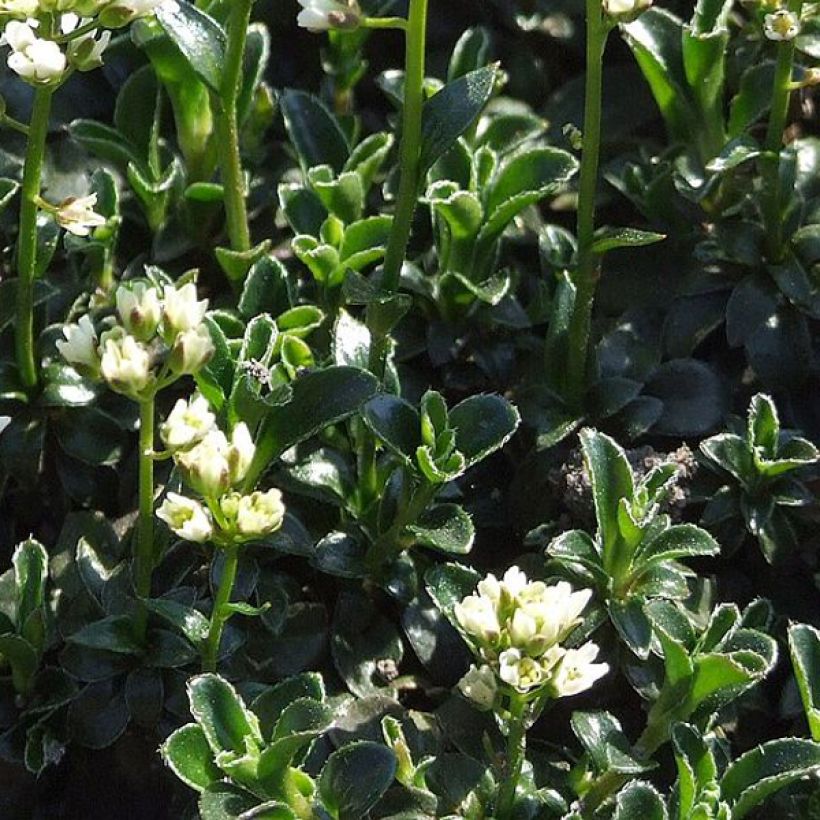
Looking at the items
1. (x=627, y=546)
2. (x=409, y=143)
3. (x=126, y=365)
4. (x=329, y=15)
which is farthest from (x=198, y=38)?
(x=627, y=546)

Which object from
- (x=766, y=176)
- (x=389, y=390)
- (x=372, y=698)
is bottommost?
(x=372, y=698)

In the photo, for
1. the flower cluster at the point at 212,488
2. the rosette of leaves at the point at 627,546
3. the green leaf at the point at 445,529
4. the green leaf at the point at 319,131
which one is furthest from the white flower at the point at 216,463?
the green leaf at the point at 319,131

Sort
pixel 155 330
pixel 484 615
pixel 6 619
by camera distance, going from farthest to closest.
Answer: pixel 6 619 < pixel 155 330 < pixel 484 615

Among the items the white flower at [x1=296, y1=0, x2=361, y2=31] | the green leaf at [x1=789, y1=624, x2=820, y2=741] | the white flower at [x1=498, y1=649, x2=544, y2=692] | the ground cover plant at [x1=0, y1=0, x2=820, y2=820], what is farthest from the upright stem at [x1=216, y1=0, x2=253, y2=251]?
the green leaf at [x1=789, y1=624, x2=820, y2=741]

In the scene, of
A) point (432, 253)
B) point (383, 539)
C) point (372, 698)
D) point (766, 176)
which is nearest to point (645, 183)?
point (766, 176)

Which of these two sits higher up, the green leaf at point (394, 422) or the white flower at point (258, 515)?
the white flower at point (258, 515)

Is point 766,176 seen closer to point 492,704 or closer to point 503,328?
point 503,328

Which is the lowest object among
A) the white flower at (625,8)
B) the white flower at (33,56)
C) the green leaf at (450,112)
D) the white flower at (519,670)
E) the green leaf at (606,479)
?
the green leaf at (606,479)

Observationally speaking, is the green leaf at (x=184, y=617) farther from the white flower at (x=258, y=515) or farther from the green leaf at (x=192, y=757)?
the white flower at (x=258, y=515)
